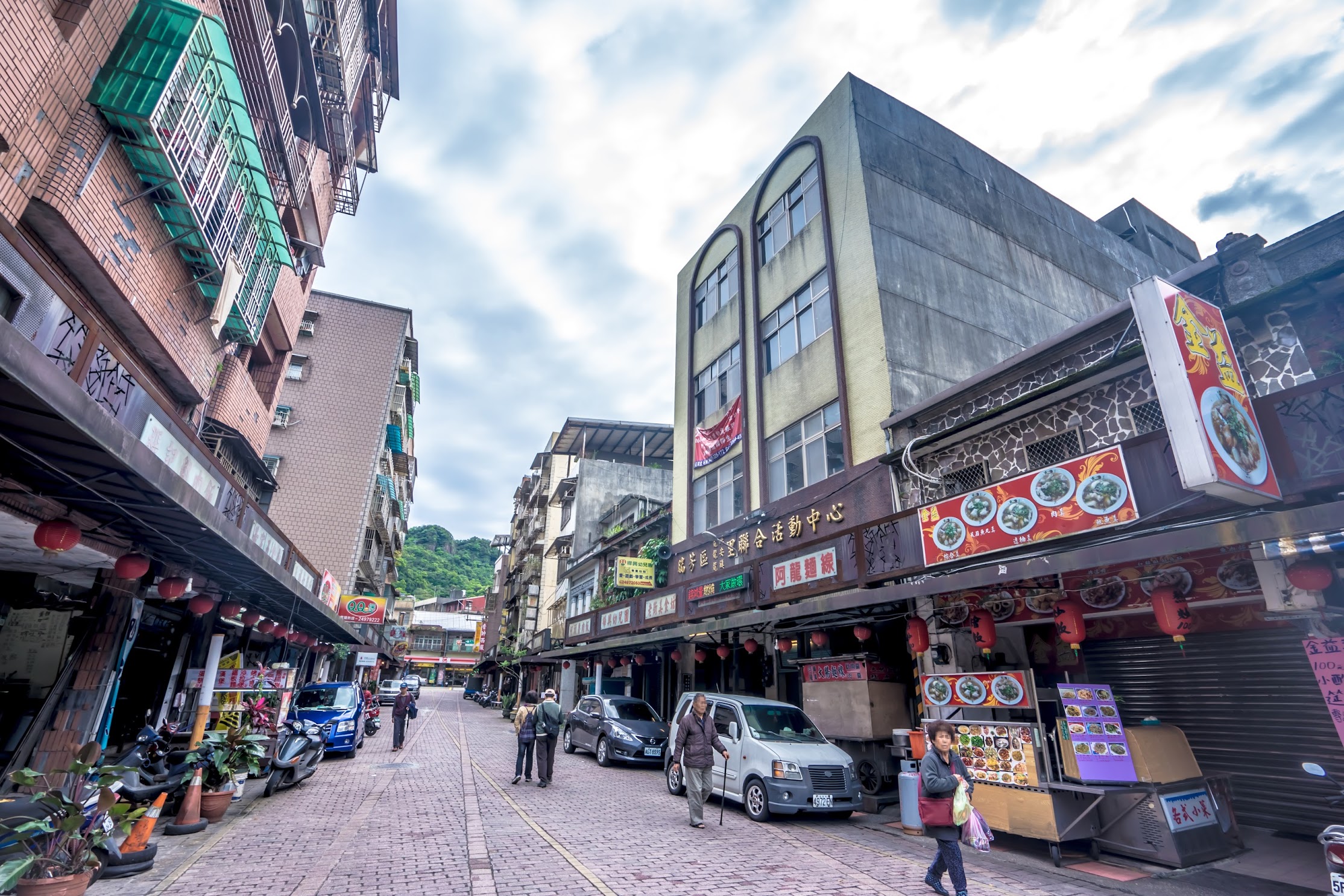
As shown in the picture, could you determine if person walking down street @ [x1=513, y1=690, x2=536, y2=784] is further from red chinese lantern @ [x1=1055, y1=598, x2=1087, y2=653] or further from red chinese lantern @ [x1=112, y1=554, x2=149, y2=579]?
red chinese lantern @ [x1=1055, y1=598, x2=1087, y2=653]

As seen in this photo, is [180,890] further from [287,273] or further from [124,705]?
[287,273]

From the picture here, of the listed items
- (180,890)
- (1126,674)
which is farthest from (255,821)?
(1126,674)

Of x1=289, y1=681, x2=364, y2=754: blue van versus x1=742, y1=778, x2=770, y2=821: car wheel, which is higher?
x1=289, y1=681, x2=364, y2=754: blue van

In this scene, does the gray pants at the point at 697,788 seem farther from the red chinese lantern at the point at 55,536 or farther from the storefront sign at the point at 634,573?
the storefront sign at the point at 634,573

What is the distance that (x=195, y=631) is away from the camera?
16562mm

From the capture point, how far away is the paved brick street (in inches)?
239

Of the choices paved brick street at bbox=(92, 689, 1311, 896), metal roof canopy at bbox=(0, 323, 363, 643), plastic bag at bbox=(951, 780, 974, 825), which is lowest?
paved brick street at bbox=(92, 689, 1311, 896)

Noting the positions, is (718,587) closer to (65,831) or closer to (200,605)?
(200,605)

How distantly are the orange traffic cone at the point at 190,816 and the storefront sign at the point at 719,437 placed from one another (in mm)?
14786

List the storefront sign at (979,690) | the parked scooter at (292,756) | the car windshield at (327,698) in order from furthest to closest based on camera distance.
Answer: the car windshield at (327,698) → the parked scooter at (292,756) → the storefront sign at (979,690)

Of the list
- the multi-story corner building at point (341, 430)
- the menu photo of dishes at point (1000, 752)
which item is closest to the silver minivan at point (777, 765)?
the menu photo of dishes at point (1000, 752)

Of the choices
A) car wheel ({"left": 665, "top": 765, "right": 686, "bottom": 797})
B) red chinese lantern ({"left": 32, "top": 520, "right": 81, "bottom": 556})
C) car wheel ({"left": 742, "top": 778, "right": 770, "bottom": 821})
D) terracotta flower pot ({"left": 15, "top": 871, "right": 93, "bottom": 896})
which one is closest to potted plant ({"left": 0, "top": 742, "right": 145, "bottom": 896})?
terracotta flower pot ({"left": 15, "top": 871, "right": 93, "bottom": 896})

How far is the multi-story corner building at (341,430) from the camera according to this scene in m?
32.0

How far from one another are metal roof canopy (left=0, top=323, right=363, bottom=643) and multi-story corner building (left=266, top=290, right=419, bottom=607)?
74.6 feet
